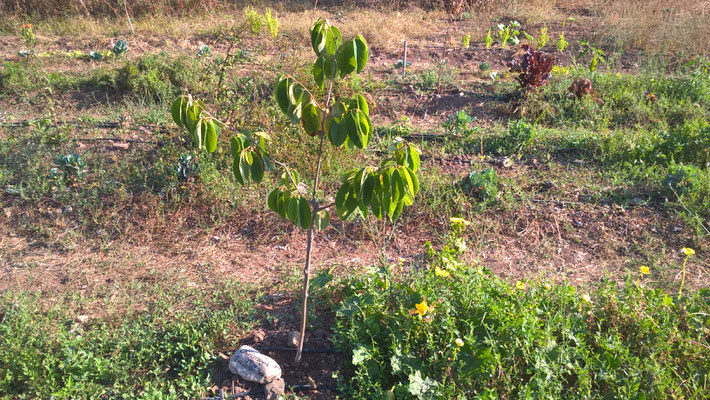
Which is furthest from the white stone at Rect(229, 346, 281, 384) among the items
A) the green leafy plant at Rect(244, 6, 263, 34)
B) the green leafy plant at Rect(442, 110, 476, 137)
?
the green leafy plant at Rect(244, 6, 263, 34)

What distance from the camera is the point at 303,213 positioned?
86.7 inches

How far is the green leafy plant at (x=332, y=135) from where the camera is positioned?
196 centimetres

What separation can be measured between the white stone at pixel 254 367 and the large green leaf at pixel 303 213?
0.88 meters

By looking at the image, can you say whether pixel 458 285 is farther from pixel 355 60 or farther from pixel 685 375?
pixel 355 60

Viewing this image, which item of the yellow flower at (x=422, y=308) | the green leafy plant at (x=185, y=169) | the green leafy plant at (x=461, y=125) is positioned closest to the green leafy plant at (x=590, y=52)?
the green leafy plant at (x=461, y=125)

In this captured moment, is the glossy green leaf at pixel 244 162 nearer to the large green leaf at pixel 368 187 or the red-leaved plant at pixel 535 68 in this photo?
the large green leaf at pixel 368 187

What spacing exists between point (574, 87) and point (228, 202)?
169 inches

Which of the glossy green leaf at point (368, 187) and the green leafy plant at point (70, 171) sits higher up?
the glossy green leaf at point (368, 187)

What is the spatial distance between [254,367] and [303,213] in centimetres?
95

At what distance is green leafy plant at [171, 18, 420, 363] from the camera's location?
196 centimetres

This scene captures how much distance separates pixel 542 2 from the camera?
10.5 metres

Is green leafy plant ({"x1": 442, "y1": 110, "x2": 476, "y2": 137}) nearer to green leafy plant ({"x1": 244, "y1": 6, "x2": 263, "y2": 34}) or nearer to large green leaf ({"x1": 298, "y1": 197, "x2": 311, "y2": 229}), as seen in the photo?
large green leaf ({"x1": 298, "y1": 197, "x2": 311, "y2": 229})

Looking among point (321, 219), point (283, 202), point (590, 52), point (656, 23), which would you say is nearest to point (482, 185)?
point (321, 219)

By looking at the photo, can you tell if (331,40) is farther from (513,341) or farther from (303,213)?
(513,341)
